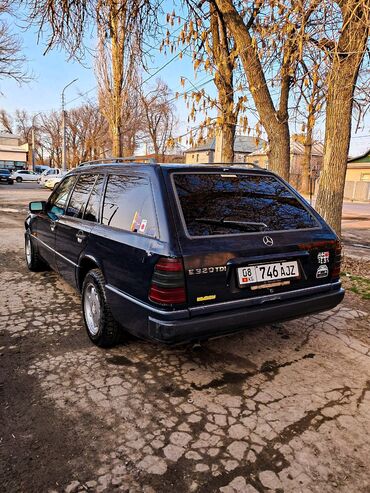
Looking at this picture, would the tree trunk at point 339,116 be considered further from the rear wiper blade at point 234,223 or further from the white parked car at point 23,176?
the white parked car at point 23,176

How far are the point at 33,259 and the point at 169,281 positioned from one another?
12.3ft

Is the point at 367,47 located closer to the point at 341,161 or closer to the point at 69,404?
the point at 341,161

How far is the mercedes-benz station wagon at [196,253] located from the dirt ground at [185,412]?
0.45 meters

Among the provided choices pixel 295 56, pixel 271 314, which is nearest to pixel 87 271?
pixel 271 314

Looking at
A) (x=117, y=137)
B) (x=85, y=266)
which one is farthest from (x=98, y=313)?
(x=117, y=137)

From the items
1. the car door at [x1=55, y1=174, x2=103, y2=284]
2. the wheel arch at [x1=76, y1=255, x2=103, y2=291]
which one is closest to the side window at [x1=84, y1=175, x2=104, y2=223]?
the car door at [x1=55, y1=174, x2=103, y2=284]

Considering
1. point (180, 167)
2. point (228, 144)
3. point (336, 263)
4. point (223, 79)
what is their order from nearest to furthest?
point (180, 167), point (336, 263), point (223, 79), point (228, 144)

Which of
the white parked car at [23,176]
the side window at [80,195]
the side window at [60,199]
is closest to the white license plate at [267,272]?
the side window at [80,195]

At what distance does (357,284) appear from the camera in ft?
17.5

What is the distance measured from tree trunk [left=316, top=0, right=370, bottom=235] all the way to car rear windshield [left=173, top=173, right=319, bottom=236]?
2970mm

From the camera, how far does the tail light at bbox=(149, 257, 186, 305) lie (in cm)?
231

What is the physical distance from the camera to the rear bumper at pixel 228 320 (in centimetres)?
234

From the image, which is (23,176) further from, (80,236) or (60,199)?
(80,236)

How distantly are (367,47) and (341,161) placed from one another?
1715 millimetres
